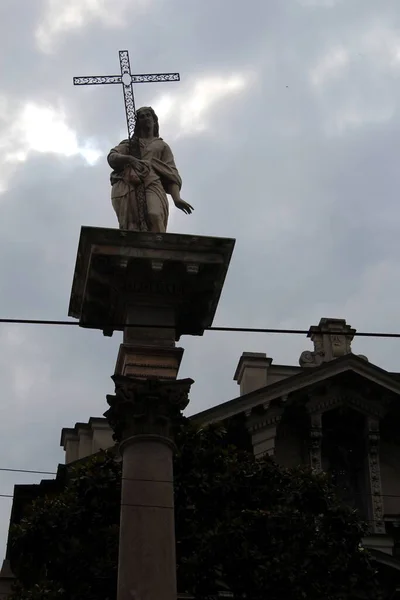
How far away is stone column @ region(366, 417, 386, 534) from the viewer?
999 inches

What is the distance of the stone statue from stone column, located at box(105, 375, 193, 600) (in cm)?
229

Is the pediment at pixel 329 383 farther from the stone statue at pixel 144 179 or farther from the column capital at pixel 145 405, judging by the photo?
the column capital at pixel 145 405

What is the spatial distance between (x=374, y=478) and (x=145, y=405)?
1382 cm

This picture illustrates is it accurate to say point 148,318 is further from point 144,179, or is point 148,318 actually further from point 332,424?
point 332,424

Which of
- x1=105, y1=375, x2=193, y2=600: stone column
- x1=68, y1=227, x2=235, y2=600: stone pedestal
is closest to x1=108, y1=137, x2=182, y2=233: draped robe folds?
x1=68, y1=227, x2=235, y2=600: stone pedestal

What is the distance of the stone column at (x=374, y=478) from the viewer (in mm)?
25375

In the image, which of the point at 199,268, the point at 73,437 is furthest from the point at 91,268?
the point at 73,437

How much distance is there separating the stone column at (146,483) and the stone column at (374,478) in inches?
496

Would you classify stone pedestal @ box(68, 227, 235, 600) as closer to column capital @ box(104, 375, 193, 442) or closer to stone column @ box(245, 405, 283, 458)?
column capital @ box(104, 375, 193, 442)

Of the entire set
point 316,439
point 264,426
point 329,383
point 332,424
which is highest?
point 329,383

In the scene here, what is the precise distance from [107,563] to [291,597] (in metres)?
3.19

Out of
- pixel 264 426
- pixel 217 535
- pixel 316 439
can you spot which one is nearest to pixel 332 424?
pixel 316 439

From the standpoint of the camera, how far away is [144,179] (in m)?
15.5

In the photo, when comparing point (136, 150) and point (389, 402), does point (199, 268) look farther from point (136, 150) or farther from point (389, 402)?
point (389, 402)
